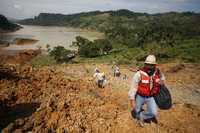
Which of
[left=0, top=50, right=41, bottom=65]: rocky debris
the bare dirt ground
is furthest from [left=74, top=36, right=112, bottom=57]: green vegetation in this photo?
the bare dirt ground

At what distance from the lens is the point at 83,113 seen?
7020mm

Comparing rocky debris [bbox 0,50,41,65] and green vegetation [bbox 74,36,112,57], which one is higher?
green vegetation [bbox 74,36,112,57]

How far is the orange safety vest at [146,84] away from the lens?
17.2 feet

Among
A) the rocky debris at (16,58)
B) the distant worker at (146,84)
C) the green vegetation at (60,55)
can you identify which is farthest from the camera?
the green vegetation at (60,55)

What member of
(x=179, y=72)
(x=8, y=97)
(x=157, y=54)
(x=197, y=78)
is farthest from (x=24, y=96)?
(x=157, y=54)

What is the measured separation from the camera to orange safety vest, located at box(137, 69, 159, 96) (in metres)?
5.23

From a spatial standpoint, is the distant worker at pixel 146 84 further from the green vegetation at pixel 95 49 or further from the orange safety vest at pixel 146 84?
the green vegetation at pixel 95 49

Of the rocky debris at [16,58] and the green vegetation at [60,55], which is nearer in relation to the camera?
the rocky debris at [16,58]

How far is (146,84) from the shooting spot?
5.30m

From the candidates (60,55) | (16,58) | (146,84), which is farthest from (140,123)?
(16,58)

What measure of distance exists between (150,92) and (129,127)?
147 centimetres

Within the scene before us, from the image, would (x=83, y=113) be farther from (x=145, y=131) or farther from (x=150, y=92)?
(x=150, y=92)

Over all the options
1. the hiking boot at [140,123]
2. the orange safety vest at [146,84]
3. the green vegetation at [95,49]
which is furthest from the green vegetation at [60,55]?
the orange safety vest at [146,84]

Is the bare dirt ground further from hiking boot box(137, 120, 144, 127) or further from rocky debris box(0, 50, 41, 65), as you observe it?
rocky debris box(0, 50, 41, 65)
